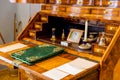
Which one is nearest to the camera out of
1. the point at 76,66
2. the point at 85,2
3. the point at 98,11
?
the point at 76,66

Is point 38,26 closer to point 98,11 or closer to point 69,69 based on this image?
point 98,11

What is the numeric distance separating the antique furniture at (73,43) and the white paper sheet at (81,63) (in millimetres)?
36

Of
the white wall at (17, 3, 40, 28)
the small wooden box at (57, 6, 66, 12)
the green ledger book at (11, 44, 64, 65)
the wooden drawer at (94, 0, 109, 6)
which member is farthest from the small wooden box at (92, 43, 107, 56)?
the white wall at (17, 3, 40, 28)

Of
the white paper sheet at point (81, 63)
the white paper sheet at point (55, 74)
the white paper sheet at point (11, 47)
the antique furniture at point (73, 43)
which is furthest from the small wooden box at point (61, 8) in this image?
the white paper sheet at point (55, 74)

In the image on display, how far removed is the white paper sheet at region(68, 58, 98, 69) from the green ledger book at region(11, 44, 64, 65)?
9.0 inches

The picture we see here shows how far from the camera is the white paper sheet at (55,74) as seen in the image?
50.7 inches

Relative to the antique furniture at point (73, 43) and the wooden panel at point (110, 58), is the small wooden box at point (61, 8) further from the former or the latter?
the wooden panel at point (110, 58)

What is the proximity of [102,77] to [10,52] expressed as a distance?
0.88 m

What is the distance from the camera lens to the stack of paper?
1.32m

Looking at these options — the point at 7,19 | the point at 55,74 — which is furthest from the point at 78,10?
the point at 7,19

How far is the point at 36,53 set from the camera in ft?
5.55

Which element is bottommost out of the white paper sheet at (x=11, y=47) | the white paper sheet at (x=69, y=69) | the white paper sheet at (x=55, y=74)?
the white paper sheet at (x=55, y=74)

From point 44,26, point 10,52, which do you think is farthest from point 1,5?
point 10,52

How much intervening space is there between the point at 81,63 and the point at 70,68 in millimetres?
127
